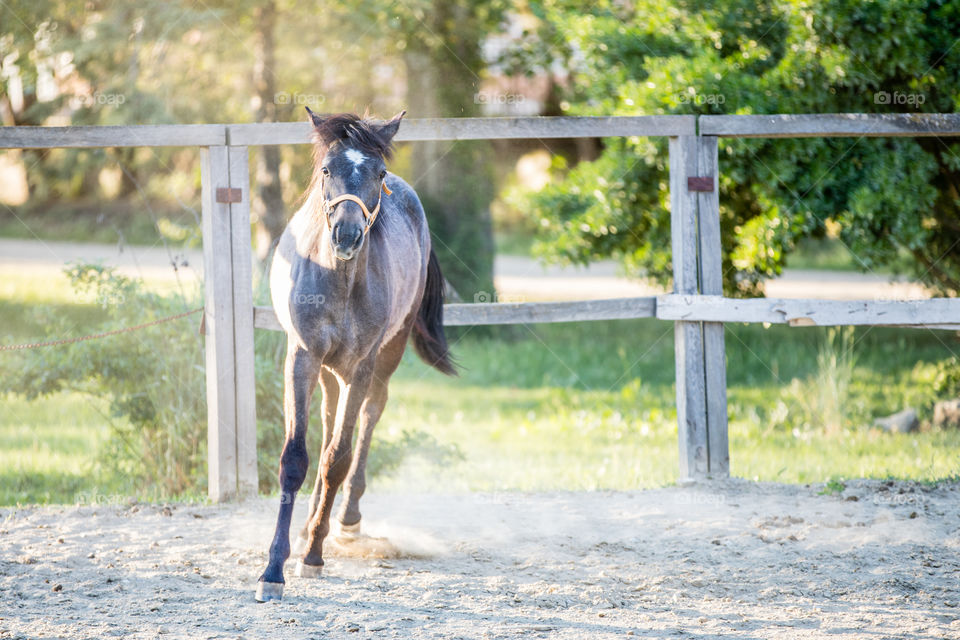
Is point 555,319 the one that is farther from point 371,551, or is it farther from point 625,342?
point 625,342

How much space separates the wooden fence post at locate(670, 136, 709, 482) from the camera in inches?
219

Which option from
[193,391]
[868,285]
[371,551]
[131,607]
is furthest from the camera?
[868,285]

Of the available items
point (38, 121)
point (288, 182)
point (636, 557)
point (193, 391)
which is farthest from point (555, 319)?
point (38, 121)

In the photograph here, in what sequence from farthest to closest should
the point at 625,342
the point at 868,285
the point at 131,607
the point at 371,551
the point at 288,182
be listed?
the point at 868,285 < the point at 288,182 < the point at 625,342 < the point at 371,551 < the point at 131,607

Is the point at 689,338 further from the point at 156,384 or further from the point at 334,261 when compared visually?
the point at 156,384

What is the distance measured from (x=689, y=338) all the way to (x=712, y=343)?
0.48 feet

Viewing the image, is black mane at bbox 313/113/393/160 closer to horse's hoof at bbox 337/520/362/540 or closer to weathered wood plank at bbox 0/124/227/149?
weathered wood plank at bbox 0/124/227/149

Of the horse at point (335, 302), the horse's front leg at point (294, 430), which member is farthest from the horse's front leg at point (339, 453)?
the horse's front leg at point (294, 430)

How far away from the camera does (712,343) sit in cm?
557

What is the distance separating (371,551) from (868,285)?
14109 mm

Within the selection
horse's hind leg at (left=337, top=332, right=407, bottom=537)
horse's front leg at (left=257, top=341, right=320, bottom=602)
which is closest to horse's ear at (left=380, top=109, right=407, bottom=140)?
horse's front leg at (left=257, top=341, right=320, bottom=602)

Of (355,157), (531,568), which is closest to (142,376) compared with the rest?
(355,157)

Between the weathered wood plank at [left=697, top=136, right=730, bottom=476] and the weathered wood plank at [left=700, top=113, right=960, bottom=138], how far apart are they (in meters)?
0.22

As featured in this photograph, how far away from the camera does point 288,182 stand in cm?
1444
